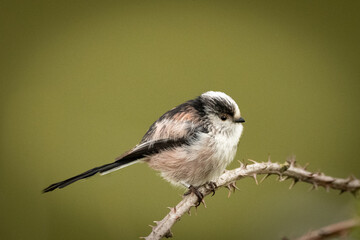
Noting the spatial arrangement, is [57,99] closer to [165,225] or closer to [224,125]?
[224,125]

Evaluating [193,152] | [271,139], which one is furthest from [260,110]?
[193,152]

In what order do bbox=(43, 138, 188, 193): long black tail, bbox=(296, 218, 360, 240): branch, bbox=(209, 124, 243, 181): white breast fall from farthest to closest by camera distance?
bbox=(209, 124, 243, 181): white breast < bbox=(43, 138, 188, 193): long black tail < bbox=(296, 218, 360, 240): branch

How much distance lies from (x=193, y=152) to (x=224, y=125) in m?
0.21

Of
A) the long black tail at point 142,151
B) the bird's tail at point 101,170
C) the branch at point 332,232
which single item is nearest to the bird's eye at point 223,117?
the long black tail at point 142,151

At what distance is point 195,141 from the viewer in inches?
72.7

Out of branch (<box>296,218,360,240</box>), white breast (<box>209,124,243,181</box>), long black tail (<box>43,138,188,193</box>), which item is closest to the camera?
branch (<box>296,218,360,240</box>)

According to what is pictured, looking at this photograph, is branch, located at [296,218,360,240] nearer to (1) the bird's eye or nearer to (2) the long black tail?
(2) the long black tail

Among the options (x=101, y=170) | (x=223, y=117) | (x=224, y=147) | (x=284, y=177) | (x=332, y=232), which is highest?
(x=223, y=117)

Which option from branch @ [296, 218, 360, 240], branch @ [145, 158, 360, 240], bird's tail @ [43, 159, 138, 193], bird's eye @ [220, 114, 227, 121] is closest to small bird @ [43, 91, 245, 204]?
bird's eye @ [220, 114, 227, 121]

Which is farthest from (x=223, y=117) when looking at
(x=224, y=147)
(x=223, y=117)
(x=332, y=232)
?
(x=332, y=232)

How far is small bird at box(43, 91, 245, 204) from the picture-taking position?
1.78m

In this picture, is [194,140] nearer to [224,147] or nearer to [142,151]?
[224,147]

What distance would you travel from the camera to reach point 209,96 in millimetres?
1816

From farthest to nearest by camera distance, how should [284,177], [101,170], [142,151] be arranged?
[142,151] → [101,170] → [284,177]
